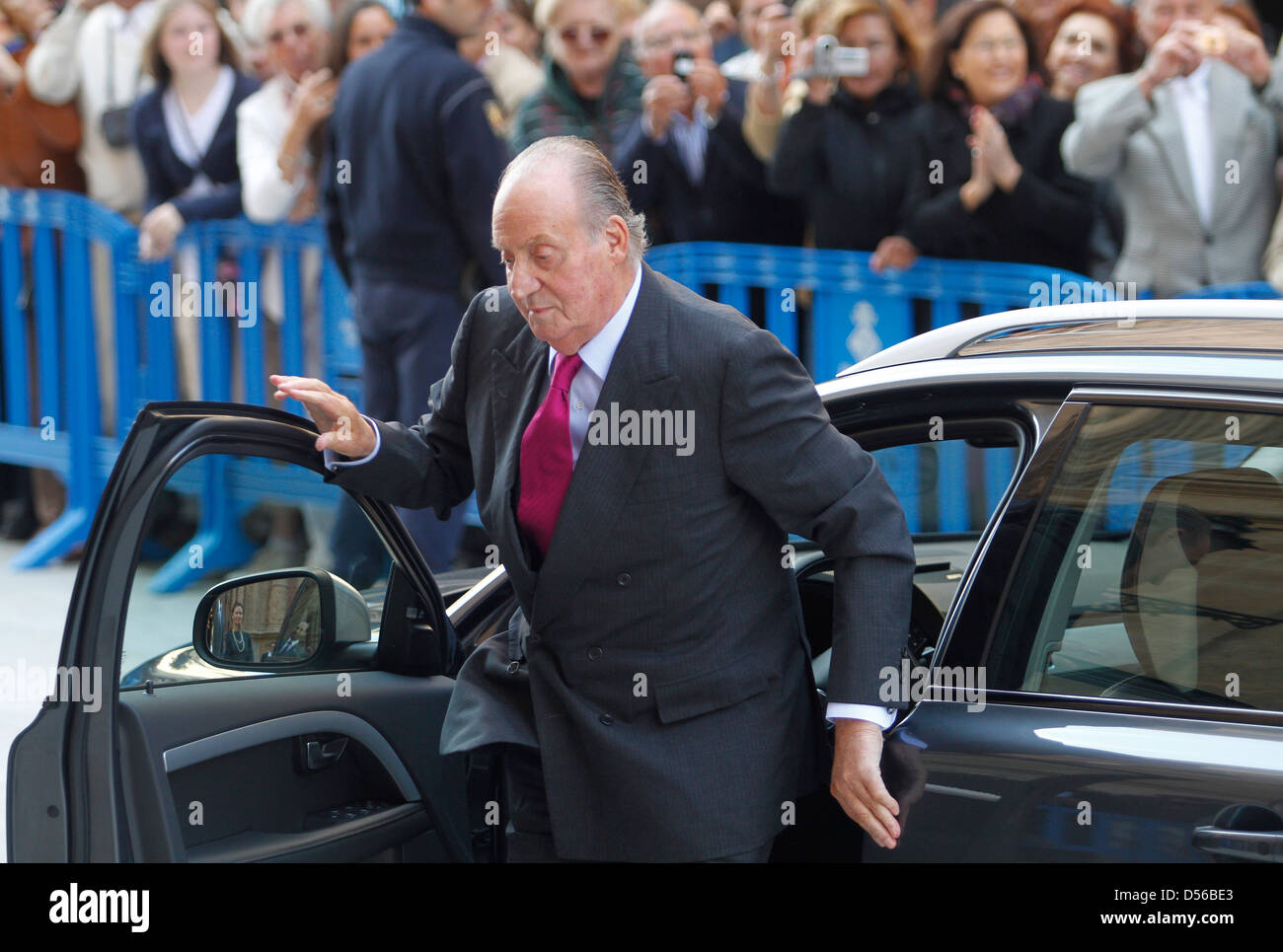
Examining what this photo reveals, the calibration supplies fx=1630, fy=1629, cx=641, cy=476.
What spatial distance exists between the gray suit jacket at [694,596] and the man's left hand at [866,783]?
0.05 m

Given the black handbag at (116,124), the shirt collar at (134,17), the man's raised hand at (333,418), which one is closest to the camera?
the man's raised hand at (333,418)

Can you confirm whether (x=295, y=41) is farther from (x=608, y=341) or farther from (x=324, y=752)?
(x=608, y=341)

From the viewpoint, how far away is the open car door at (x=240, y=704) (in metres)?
2.12

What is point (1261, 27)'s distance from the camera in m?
5.06

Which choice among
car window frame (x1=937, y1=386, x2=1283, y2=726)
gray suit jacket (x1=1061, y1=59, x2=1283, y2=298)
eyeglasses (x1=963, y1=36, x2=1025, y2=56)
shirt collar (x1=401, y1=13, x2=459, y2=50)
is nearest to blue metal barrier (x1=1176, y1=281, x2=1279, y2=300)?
gray suit jacket (x1=1061, y1=59, x2=1283, y2=298)

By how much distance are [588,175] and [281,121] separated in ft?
15.8

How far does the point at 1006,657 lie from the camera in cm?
226

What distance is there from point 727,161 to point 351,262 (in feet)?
4.83

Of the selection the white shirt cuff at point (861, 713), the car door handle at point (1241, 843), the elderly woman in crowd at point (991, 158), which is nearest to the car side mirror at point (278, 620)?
the white shirt cuff at point (861, 713)

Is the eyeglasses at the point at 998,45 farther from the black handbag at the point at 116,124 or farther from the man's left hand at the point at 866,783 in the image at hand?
the black handbag at the point at 116,124

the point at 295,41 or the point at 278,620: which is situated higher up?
the point at 295,41

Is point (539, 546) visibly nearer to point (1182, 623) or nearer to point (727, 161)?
point (1182, 623)

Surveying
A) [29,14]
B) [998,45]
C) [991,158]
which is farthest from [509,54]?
[29,14]

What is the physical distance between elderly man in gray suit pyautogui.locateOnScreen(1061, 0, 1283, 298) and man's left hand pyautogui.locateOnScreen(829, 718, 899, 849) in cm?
319
